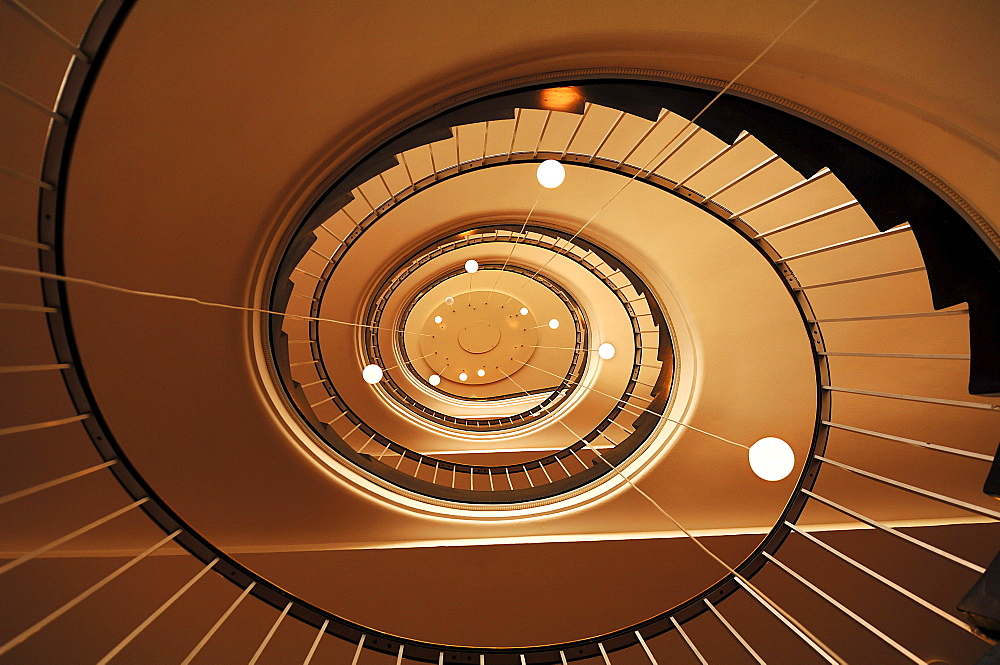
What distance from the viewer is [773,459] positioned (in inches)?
74.1

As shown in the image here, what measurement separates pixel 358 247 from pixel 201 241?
2927mm

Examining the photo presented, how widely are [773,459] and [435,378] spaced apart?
449 cm

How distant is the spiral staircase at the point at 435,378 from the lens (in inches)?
76.4

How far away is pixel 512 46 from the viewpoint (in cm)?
191

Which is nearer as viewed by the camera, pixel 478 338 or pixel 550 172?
pixel 550 172

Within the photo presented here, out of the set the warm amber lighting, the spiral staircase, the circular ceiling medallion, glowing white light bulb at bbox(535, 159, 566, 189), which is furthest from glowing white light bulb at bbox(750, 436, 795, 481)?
the circular ceiling medallion

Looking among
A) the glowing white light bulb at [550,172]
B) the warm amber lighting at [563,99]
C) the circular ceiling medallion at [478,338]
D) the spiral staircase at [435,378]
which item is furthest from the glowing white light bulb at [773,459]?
the circular ceiling medallion at [478,338]

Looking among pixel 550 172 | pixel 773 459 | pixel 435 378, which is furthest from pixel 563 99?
pixel 435 378

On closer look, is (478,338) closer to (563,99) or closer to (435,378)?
(435,378)

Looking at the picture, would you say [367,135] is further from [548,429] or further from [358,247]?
[548,429]

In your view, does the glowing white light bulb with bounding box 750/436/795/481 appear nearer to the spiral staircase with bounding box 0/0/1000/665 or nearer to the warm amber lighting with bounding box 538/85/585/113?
the spiral staircase with bounding box 0/0/1000/665

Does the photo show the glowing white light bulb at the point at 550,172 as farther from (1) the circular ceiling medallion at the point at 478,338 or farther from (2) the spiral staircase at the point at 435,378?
(1) the circular ceiling medallion at the point at 478,338

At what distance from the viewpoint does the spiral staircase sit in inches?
76.4

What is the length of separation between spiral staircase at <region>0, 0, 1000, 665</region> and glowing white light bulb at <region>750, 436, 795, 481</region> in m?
0.26
